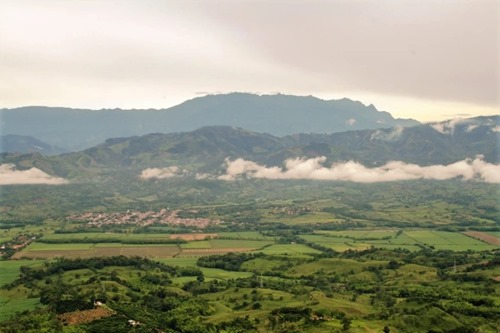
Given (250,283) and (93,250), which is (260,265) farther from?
(93,250)

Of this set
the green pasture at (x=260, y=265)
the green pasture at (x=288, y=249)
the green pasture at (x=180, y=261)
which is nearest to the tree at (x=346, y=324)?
the green pasture at (x=260, y=265)

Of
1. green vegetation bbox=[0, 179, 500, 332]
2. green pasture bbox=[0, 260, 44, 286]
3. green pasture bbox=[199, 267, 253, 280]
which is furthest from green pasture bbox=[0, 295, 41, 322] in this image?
green pasture bbox=[199, 267, 253, 280]

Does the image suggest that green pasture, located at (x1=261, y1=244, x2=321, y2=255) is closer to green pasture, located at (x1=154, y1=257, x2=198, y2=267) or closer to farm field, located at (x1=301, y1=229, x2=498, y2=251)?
farm field, located at (x1=301, y1=229, x2=498, y2=251)

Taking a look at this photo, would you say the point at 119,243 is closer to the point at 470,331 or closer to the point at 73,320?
the point at 73,320

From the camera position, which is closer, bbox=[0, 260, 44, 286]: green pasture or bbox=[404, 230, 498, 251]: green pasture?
bbox=[0, 260, 44, 286]: green pasture

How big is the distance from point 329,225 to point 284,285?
3914 inches

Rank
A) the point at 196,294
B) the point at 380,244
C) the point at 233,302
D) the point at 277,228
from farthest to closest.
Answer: the point at 277,228 < the point at 380,244 < the point at 196,294 < the point at 233,302

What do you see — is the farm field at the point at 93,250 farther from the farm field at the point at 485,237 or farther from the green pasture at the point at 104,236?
the farm field at the point at 485,237

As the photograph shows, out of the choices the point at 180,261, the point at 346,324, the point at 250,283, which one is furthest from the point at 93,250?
the point at 346,324

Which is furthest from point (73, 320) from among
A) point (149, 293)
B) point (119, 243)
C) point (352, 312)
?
point (119, 243)

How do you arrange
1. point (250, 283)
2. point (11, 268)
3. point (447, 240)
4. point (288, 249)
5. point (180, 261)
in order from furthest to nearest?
point (447, 240) < point (288, 249) < point (180, 261) < point (11, 268) < point (250, 283)

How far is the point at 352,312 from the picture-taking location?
7994 centimetres

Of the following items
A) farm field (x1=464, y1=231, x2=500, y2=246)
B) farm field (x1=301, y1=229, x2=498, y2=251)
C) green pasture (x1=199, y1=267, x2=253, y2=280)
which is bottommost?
farm field (x1=301, y1=229, x2=498, y2=251)

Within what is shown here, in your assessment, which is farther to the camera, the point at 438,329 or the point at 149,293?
the point at 149,293
